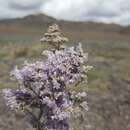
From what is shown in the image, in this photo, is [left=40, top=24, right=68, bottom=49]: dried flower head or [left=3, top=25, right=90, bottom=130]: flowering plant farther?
[left=3, top=25, right=90, bottom=130]: flowering plant

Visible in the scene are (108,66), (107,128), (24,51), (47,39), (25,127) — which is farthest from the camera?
(24,51)

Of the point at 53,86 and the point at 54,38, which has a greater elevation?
the point at 54,38

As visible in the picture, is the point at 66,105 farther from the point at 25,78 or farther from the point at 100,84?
the point at 100,84

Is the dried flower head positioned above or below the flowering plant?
above

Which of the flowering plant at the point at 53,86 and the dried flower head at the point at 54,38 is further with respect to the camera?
the flowering plant at the point at 53,86

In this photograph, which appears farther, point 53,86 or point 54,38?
point 53,86

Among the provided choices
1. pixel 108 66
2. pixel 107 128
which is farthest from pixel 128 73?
pixel 107 128

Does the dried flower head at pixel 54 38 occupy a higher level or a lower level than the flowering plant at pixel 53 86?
higher

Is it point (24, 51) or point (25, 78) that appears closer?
point (25, 78)
